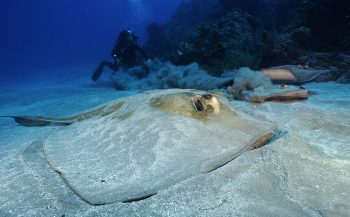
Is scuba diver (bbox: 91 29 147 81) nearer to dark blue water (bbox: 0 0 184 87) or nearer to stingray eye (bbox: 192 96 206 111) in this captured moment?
stingray eye (bbox: 192 96 206 111)

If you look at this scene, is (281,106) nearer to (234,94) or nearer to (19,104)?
(234,94)

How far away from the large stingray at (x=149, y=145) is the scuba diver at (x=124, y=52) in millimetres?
11265

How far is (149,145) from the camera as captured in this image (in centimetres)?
231

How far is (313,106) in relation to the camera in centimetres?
434

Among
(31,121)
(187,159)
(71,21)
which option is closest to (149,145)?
(187,159)

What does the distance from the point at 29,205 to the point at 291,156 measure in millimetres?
2279

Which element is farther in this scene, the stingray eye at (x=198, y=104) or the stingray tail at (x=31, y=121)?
the stingray tail at (x=31, y=121)

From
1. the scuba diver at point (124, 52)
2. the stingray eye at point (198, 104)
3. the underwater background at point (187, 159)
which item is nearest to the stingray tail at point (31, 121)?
the underwater background at point (187, 159)

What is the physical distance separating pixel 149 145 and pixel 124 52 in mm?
12642

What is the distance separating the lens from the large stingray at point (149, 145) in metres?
1.90

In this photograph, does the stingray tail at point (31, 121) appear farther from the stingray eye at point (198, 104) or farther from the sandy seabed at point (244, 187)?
the stingray eye at point (198, 104)

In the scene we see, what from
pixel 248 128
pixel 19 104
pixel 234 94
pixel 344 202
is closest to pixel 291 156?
pixel 248 128

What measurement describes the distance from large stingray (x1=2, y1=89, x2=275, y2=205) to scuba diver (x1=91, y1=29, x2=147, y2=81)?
11.3 m

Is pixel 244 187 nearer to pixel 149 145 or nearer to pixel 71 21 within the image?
pixel 149 145
